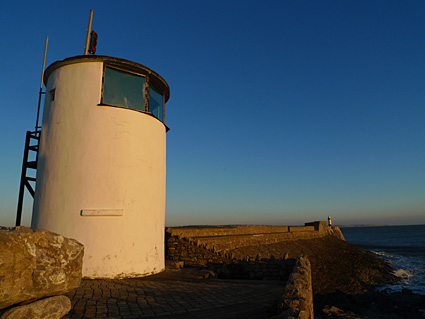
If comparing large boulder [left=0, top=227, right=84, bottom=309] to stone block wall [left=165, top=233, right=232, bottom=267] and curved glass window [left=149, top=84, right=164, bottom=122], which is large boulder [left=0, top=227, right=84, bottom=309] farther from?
stone block wall [left=165, top=233, right=232, bottom=267]

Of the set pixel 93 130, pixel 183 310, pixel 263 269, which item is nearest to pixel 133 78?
pixel 93 130

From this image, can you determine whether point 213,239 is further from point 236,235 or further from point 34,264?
point 34,264

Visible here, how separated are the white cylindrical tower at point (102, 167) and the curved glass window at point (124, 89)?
2cm

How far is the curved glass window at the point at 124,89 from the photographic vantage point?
9500 mm

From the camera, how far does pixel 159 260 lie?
991 centimetres

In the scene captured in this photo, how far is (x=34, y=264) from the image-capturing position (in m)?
3.62

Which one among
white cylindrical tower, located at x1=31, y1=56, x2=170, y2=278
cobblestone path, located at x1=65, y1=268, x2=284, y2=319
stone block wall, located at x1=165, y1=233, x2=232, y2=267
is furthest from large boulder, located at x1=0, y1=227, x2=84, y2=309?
stone block wall, located at x1=165, y1=233, x2=232, y2=267

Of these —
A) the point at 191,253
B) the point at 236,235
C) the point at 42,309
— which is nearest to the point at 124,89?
the point at 42,309

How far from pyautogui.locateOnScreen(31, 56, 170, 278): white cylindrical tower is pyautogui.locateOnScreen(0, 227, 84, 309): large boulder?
447 centimetres

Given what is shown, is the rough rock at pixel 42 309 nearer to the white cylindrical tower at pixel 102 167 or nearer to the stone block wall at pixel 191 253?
the white cylindrical tower at pixel 102 167

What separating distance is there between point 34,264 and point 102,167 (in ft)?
18.3

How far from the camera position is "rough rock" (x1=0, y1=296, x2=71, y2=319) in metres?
3.49

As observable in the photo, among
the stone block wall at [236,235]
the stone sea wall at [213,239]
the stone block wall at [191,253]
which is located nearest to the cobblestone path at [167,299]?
the stone block wall at [191,253]

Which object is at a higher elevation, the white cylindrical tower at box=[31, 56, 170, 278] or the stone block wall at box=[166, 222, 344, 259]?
the white cylindrical tower at box=[31, 56, 170, 278]
